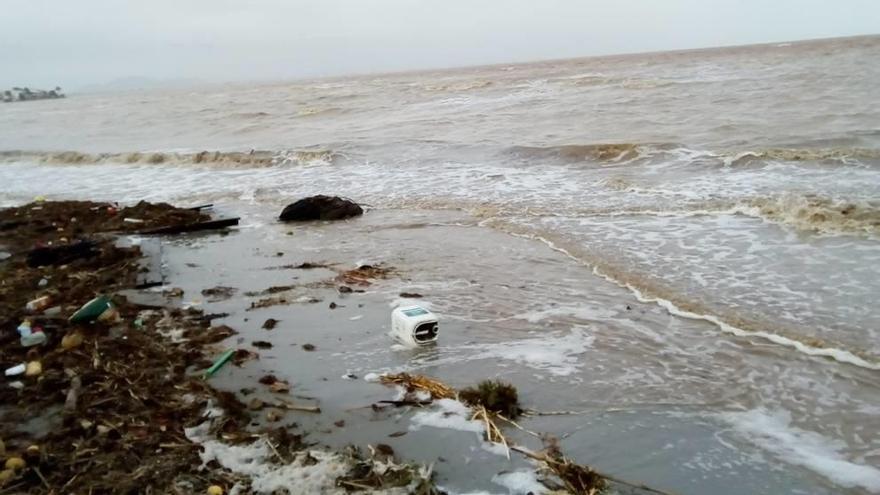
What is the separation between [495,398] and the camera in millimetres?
4281

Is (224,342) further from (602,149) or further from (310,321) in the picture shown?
(602,149)

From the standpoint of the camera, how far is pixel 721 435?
155 inches

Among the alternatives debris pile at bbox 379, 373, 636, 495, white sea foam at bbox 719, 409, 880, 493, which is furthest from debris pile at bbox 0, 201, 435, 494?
white sea foam at bbox 719, 409, 880, 493

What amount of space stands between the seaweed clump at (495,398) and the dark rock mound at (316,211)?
24.7ft

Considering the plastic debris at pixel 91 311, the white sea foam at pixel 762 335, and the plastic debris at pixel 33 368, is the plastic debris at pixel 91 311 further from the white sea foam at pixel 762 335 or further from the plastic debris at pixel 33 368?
the white sea foam at pixel 762 335

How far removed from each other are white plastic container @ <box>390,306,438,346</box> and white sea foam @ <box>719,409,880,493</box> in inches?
98.3

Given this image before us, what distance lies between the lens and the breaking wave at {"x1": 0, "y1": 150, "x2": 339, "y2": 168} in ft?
66.3

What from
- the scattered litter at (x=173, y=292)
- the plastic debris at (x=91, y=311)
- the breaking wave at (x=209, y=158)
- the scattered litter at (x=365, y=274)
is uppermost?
the breaking wave at (x=209, y=158)

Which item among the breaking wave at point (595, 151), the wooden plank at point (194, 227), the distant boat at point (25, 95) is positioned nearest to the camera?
the wooden plank at point (194, 227)

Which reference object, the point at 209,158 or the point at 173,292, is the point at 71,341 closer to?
the point at 173,292

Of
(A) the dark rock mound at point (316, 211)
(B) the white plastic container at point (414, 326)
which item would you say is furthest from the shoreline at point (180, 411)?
(A) the dark rock mound at point (316, 211)

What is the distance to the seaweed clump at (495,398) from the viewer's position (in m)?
4.25

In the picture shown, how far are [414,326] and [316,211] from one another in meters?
6.63

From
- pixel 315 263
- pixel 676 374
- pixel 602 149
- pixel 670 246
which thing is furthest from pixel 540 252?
pixel 602 149
